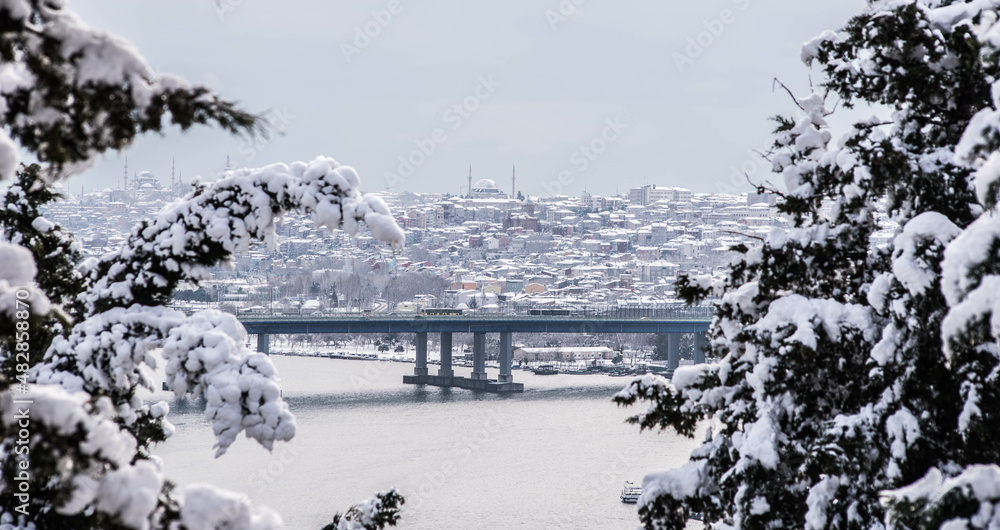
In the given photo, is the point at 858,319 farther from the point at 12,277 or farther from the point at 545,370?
the point at 545,370

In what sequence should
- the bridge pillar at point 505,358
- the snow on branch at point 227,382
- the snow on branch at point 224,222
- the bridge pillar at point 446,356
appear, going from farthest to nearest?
the bridge pillar at point 446,356 → the bridge pillar at point 505,358 → the snow on branch at point 224,222 → the snow on branch at point 227,382

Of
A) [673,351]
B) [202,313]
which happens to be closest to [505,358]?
[673,351]

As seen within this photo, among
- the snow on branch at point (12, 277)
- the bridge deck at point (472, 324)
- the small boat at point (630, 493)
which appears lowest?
the small boat at point (630, 493)

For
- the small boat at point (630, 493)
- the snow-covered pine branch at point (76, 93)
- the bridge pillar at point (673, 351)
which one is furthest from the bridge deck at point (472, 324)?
the snow-covered pine branch at point (76, 93)

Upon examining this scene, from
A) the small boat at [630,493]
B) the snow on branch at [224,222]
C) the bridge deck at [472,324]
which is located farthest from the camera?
the bridge deck at [472,324]

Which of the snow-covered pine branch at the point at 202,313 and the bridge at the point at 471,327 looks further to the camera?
the bridge at the point at 471,327

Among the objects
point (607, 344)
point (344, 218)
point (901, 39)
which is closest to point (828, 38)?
point (901, 39)

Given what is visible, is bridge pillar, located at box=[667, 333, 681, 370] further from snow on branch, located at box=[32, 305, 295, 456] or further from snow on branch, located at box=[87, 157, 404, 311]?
snow on branch, located at box=[32, 305, 295, 456]

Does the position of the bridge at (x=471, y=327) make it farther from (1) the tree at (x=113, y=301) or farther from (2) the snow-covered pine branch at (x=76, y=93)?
(2) the snow-covered pine branch at (x=76, y=93)
